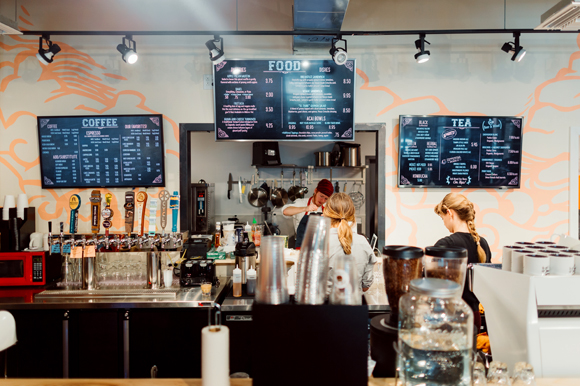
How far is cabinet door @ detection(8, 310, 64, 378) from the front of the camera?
111 inches

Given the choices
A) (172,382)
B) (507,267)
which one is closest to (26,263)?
(172,382)

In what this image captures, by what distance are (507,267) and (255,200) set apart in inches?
189

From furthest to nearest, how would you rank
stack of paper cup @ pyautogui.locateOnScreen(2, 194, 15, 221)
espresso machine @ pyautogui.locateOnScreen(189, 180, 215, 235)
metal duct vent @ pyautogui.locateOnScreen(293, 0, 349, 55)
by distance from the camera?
espresso machine @ pyautogui.locateOnScreen(189, 180, 215, 235)
stack of paper cup @ pyautogui.locateOnScreen(2, 194, 15, 221)
metal duct vent @ pyautogui.locateOnScreen(293, 0, 349, 55)

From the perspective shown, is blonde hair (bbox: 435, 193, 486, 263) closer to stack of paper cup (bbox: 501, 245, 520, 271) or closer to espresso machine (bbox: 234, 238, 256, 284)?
stack of paper cup (bbox: 501, 245, 520, 271)

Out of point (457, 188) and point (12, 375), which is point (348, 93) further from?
point (12, 375)

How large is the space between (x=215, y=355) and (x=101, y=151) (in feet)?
10.3

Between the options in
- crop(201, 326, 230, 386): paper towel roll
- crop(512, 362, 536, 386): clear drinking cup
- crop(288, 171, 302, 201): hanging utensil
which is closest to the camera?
crop(201, 326, 230, 386): paper towel roll

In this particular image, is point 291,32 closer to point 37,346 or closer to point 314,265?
point 314,265

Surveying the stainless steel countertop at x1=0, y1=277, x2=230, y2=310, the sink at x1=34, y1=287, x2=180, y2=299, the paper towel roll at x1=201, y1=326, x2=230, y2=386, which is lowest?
the stainless steel countertop at x1=0, y1=277, x2=230, y2=310

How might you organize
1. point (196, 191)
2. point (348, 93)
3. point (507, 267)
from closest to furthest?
point (507, 267) < point (348, 93) < point (196, 191)

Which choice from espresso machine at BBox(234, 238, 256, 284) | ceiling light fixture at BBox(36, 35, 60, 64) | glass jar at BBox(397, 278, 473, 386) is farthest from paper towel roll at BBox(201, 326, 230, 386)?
ceiling light fixture at BBox(36, 35, 60, 64)

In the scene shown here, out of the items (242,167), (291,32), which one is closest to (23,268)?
(291,32)

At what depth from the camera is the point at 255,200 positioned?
607cm

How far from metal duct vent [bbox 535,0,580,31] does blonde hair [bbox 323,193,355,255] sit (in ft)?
6.58
